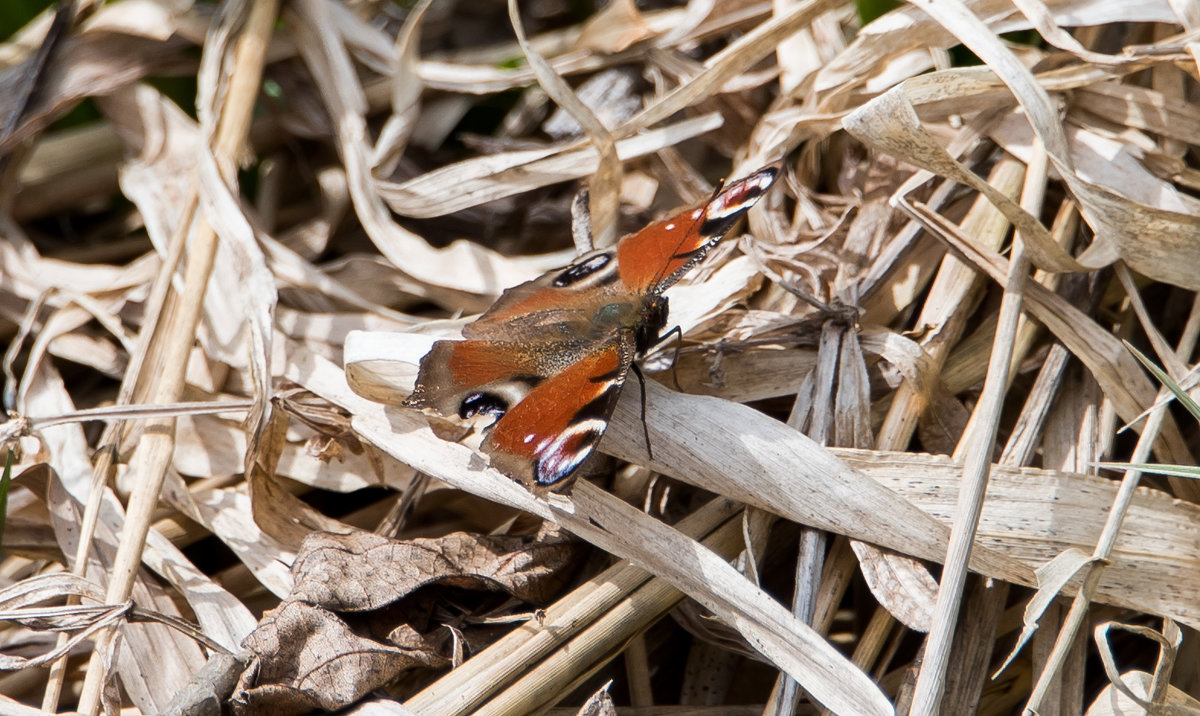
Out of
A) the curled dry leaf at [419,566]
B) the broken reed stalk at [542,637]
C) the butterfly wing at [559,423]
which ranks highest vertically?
the butterfly wing at [559,423]

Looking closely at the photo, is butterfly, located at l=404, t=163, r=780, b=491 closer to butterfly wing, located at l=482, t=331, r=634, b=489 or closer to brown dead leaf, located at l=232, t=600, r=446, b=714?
butterfly wing, located at l=482, t=331, r=634, b=489

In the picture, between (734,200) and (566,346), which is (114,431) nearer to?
(566,346)

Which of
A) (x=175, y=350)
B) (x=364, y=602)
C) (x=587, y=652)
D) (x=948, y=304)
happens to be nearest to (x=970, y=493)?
(x=948, y=304)

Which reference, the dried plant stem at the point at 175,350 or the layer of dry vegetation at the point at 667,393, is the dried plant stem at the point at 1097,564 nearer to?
the layer of dry vegetation at the point at 667,393

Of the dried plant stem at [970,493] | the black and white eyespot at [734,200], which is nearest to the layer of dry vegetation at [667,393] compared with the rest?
the dried plant stem at [970,493]

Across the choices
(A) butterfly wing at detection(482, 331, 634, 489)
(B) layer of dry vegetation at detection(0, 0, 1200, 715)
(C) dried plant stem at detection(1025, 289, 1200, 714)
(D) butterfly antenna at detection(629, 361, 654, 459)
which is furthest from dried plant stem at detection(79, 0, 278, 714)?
(C) dried plant stem at detection(1025, 289, 1200, 714)

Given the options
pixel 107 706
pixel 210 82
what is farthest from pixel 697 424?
pixel 210 82
